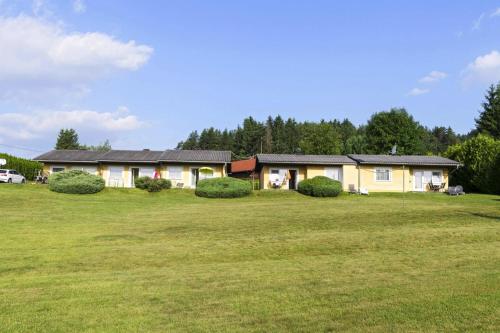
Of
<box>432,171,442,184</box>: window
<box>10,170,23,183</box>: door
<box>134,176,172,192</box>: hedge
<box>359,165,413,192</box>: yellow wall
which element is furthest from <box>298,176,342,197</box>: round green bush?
<box>10,170,23,183</box>: door

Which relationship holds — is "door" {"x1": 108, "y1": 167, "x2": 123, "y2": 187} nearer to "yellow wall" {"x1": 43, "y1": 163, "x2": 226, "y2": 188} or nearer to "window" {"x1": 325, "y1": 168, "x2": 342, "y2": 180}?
"yellow wall" {"x1": 43, "y1": 163, "x2": 226, "y2": 188}

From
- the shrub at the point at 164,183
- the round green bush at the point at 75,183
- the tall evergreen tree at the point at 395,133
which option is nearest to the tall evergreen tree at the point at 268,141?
the tall evergreen tree at the point at 395,133

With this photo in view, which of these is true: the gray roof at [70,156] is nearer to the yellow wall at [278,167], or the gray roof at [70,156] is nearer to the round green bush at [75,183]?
the round green bush at [75,183]

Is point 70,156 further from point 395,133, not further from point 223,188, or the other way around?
point 395,133

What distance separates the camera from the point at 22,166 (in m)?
49.3

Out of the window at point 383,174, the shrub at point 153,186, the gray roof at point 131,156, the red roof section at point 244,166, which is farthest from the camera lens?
the red roof section at point 244,166

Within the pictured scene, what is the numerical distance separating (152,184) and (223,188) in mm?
6273

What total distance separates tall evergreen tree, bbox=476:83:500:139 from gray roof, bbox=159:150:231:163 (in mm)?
42733

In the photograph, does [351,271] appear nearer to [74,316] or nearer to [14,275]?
[74,316]

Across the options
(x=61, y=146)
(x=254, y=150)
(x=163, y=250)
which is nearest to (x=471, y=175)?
(x=163, y=250)

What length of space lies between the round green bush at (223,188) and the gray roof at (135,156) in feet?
18.4

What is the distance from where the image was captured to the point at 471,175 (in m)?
41.9

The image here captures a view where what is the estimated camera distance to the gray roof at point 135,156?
41.1 m

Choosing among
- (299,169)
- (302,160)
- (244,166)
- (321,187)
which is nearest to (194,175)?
(299,169)
